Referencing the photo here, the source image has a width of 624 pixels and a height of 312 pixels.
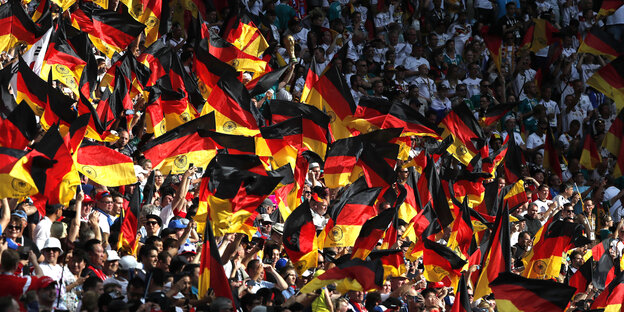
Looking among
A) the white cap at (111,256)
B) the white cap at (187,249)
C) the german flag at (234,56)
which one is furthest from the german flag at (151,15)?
the white cap at (111,256)

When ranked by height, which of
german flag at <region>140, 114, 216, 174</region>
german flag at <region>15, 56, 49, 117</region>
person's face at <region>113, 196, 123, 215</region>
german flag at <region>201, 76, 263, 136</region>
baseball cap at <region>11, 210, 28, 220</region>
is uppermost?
german flag at <region>15, 56, 49, 117</region>

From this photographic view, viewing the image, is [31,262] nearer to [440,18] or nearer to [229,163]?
[229,163]

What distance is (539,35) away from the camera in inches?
847

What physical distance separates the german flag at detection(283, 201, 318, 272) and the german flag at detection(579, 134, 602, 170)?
7.60 metres

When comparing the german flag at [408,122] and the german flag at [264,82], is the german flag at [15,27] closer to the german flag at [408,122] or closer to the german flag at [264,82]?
the german flag at [264,82]

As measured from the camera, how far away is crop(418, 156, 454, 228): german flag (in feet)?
45.9

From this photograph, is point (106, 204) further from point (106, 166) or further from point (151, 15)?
point (151, 15)

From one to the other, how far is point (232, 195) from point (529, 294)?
3010 millimetres

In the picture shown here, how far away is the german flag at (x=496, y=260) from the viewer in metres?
12.4

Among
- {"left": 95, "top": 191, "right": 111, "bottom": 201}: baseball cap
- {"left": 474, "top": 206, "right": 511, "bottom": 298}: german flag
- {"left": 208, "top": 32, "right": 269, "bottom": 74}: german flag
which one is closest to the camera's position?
{"left": 95, "top": 191, "right": 111, "bottom": 201}: baseball cap

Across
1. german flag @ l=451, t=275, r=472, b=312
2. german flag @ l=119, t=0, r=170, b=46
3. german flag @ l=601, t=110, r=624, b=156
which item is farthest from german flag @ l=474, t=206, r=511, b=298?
german flag @ l=119, t=0, r=170, b=46

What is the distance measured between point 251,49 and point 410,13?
4959 millimetres

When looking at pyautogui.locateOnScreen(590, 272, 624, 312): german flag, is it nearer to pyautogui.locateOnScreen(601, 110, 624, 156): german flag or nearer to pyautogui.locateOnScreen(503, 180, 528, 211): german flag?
pyautogui.locateOnScreen(503, 180, 528, 211): german flag

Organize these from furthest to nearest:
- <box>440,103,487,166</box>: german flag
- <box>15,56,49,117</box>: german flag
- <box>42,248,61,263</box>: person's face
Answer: <box>440,103,487,166</box>: german flag < <box>15,56,49,117</box>: german flag < <box>42,248,61,263</box>: person's face
